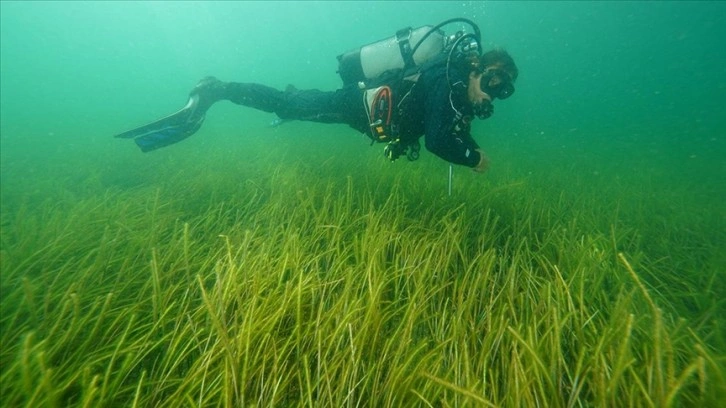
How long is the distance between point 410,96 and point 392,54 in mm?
909

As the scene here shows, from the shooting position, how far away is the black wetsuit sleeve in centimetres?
349

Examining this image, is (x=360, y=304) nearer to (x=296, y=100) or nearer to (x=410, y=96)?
(x=410, y=96)

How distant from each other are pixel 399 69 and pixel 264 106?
259cm

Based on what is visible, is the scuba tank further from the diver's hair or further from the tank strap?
the diver's hair

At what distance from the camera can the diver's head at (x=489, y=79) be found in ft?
10.9

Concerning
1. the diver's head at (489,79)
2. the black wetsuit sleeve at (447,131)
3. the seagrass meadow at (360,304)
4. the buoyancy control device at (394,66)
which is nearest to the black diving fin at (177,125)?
the seagrass meadow at (360,304)

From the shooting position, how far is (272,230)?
2.82 metres

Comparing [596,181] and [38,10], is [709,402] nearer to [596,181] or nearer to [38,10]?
[596,181]

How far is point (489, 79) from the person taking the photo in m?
3.33

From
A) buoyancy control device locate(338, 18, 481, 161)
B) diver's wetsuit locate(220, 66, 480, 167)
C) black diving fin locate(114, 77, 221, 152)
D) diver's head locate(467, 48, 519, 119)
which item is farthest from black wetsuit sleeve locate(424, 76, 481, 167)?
black diving fin locate(114, 77, 221, 152)

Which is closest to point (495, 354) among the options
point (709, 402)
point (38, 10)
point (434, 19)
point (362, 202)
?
point (709, 402)

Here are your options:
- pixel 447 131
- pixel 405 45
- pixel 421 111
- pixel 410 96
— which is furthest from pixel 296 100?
pixel 447 131

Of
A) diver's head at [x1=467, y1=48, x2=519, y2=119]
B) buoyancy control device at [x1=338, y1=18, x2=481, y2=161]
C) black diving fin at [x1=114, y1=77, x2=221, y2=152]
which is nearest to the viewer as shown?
diver's head at [x1=467, y1=48, x2=519, y2=119]

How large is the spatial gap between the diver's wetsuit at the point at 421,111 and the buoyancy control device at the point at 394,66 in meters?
0.15
